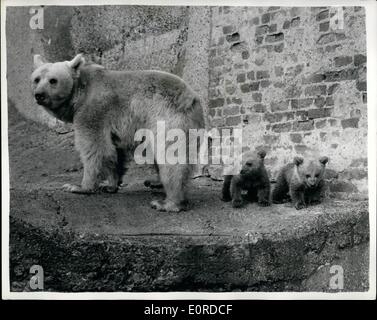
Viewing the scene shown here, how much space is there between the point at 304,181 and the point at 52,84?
269 cm

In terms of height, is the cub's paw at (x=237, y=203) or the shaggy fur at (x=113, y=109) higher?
the shaggy fur at (x=113, y=109)

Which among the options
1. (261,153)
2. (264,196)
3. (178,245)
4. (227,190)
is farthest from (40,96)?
(264,196)

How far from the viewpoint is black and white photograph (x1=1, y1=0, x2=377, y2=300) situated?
4.78 meters

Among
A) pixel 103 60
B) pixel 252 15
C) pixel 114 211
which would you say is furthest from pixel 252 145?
pixel 103 60

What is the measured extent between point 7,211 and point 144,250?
1.37 metres

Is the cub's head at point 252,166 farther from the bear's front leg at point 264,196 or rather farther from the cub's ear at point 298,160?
the cub's ear at point 298,160

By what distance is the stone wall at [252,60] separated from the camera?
5559mm

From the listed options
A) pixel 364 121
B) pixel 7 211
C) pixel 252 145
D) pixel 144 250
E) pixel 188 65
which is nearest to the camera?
pixel 144 250

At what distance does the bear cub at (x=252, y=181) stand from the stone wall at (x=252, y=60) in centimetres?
63

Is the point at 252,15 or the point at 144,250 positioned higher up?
the point at 252,15

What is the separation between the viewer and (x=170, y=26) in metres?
6.59

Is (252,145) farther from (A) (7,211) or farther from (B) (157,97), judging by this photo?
(A) (7,211)

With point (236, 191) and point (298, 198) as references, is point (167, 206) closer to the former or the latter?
point (236, 191)

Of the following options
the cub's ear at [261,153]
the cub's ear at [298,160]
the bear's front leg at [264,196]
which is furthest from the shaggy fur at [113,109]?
the cub's ear at [298,160]
